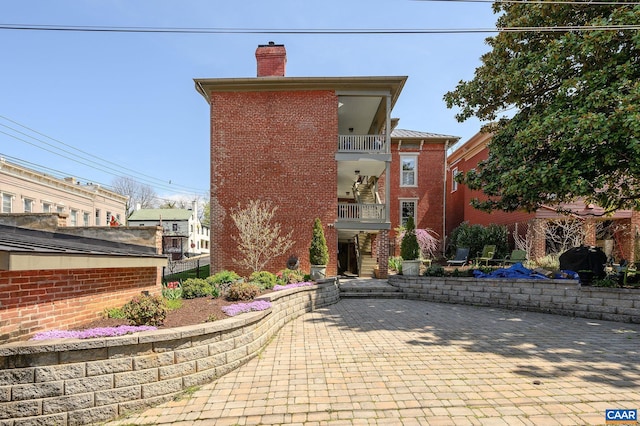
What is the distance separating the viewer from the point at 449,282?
35.0 feet

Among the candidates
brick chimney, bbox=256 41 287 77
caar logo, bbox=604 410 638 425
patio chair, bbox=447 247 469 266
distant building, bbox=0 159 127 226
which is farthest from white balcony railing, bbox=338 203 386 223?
distant building, bbox=0 159 127 226

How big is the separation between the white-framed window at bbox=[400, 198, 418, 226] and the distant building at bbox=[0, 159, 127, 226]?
59.9 ft

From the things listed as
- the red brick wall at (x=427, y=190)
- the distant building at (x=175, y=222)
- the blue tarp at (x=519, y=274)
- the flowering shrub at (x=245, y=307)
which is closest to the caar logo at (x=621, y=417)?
the flowering shrub at (x=245, y=307)

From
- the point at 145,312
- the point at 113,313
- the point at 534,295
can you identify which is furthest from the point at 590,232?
the point at 113,313

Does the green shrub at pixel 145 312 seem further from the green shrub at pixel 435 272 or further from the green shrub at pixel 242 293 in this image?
the green shrub at pixel 435 272

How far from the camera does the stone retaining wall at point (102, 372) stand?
10.7 ft

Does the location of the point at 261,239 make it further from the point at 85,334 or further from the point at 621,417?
the point at 621,417

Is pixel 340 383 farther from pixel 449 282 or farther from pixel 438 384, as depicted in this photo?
pixel 449 282

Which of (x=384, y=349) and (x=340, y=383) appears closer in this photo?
(x=340, y=383)

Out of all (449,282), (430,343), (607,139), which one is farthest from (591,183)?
(430,343)

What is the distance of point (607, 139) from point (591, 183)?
119 centimetres

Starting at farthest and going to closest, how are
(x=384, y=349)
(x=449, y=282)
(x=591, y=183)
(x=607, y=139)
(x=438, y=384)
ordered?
(x=449, y=282), (x=591, y=183), (x=607, y=139), (x=384, y=349), (x=438, y=384)

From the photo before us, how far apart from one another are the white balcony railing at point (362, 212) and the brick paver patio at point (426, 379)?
7.71m

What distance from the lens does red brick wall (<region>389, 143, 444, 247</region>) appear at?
883 inches
